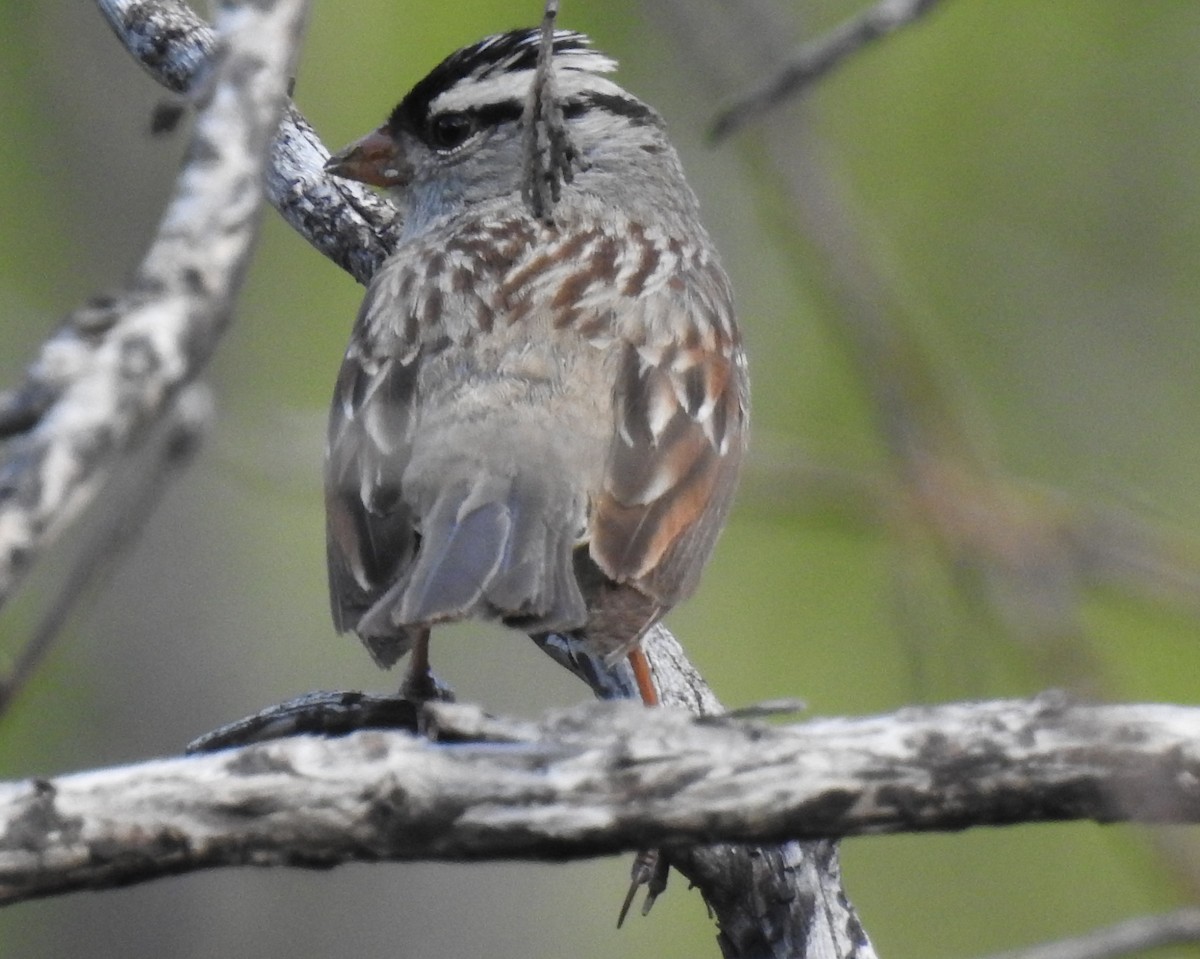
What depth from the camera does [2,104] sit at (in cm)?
A: 1045

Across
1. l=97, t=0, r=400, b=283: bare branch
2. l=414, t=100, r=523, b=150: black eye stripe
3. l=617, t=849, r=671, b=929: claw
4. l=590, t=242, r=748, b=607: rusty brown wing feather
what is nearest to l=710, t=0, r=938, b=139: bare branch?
l=590, t=242, r=748, b=607: rusty brown wing feather

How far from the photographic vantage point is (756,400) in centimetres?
896

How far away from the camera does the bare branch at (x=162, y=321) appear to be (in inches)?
70.2

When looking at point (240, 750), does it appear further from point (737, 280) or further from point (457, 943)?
point (457, 943)

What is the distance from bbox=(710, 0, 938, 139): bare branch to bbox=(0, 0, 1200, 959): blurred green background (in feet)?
15.7

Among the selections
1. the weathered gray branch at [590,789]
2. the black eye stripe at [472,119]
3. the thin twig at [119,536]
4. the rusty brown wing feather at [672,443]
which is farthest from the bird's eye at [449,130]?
Answer: the thin twig at [119,536]

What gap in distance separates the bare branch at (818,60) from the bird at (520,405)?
1.17 feet

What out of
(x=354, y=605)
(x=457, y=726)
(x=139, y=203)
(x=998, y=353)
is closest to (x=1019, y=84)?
(x=998, y=353)

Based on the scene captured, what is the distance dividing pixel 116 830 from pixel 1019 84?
8753mm

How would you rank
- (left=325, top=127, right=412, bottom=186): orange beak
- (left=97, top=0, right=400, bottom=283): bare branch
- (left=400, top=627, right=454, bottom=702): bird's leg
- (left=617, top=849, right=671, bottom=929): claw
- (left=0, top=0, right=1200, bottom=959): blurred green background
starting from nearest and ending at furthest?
(left=617, top=849, right=671, bottom=929): claw, (left=400, top=627, right=454, bottom=702): bird's leg, (left=97, top=0, right=400, bottom=283): bare branch, (left=325, top=127, right=412, bottom=186): orange beak, (left=0, top=0, right=1200, bottom=959): blurred green background

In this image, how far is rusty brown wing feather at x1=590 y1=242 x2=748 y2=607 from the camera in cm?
378

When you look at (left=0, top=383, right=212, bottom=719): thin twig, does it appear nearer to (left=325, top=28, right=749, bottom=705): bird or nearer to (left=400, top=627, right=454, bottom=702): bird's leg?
(left=325, top=28, right=749, bottom=705): bird

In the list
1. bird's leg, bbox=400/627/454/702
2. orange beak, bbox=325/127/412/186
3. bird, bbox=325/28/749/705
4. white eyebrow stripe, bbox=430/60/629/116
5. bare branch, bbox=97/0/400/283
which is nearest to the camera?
bird, bbox=325/28/749/705

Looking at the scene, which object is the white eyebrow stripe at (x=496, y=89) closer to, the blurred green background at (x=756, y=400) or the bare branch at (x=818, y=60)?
the bare branch at (x=818, y=60)
